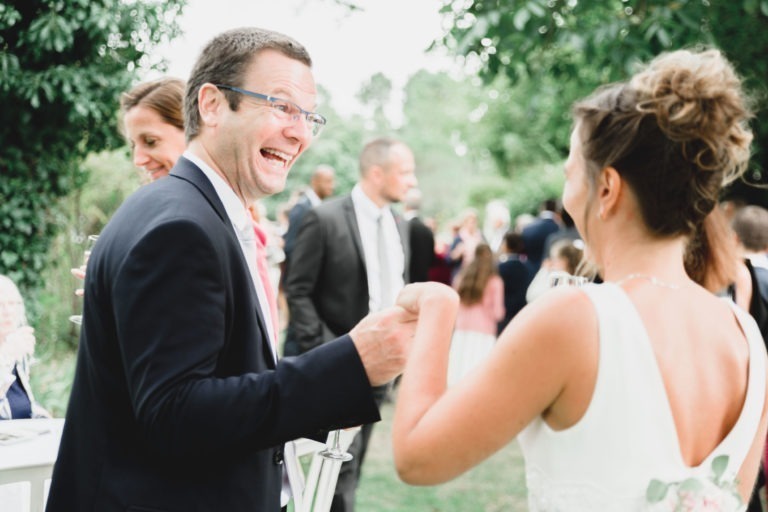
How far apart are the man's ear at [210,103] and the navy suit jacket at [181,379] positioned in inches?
7.6

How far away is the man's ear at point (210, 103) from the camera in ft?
6.05

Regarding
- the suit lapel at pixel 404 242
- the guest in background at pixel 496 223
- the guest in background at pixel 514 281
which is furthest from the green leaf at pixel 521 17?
the guest in background at pixel 496 223

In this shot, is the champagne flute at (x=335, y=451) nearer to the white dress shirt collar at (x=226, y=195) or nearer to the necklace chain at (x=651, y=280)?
the white dress shirt collar at (x=226, y=195)

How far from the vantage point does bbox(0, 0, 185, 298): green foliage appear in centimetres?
482

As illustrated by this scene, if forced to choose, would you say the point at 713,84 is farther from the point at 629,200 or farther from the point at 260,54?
the point at 260,54

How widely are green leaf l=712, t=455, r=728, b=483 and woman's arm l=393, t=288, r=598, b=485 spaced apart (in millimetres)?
341

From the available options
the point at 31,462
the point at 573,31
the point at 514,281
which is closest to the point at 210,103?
the point at 31,462

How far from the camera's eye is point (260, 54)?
186 centimetres

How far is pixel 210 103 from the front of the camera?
72.9 inches

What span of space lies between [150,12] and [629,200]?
4.41 meters

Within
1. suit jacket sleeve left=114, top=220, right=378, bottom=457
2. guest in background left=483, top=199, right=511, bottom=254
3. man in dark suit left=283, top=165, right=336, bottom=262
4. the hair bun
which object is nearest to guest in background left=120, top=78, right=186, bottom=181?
suit jacket sleeve left=114, top=220, right=378, bottom=457

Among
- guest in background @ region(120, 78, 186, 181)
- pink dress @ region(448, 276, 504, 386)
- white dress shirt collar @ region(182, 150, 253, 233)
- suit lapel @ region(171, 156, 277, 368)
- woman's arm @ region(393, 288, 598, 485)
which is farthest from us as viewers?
pink dress @ region(448, 276, 504, 386)

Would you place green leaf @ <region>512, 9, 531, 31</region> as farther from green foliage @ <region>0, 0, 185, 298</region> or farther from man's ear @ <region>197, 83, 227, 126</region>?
man's ear @ <region>197, 83, 227, 126</region>

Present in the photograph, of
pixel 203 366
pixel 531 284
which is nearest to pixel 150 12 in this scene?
pixel 203 366
